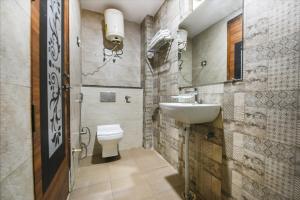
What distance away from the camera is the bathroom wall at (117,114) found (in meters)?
2.30

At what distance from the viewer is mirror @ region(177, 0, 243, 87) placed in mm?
1093

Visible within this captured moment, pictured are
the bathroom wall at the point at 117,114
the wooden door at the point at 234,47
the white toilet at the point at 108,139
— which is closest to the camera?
the wooden door at the point at 234,47

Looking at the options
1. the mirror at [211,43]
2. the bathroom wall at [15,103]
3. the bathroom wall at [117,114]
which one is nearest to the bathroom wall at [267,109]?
the mirror at [211,43]

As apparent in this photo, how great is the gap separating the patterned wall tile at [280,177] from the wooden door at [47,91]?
4.30 feet

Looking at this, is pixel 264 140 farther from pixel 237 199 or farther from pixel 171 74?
pixel 171 74

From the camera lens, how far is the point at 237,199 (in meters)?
1.02

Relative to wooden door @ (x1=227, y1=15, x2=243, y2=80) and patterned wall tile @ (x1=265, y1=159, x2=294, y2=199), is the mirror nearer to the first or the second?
wooden door @ (x1=227, y1=15, x2=243, y2=80)

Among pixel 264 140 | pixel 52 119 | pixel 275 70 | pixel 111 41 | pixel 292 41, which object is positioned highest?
pixel 111 41

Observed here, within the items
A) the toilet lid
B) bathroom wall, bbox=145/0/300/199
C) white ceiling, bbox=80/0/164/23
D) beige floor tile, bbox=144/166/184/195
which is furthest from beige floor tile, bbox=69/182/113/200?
white ceiling, bbox=80/0/164/23

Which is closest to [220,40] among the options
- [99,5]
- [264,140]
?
[264,140]

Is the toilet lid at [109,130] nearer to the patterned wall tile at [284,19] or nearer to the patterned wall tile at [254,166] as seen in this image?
the patterned wall tile at [254,166]

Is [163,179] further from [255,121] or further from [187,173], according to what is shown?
[255,121]

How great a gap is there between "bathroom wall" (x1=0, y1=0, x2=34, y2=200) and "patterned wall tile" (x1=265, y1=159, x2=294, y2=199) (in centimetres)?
129

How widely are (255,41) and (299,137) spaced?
2.09 feet
